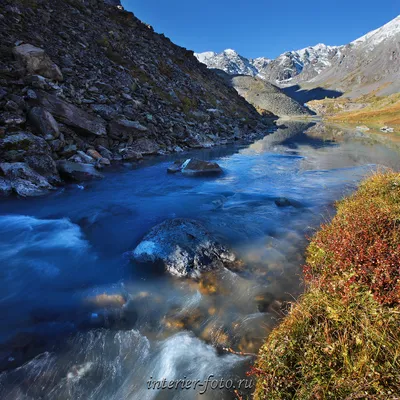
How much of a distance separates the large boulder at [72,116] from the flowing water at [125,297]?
351 inches

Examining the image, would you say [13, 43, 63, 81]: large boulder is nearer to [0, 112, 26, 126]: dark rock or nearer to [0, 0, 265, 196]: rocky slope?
[0, 0, 265, 196]: rocky slope

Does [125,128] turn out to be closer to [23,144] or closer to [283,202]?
[23,144]

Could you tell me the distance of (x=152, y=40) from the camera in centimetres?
5134

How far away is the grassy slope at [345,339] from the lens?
3344 millimetres

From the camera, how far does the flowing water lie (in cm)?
478

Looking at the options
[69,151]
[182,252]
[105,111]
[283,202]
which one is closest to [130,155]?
[105,111]

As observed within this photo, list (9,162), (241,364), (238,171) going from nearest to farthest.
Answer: (241,364) → (9,162) → (238,171)

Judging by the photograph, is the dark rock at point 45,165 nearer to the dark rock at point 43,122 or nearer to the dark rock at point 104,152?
the dark rock at point 43,122

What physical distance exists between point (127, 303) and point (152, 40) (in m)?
57.7

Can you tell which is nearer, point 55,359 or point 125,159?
point 55,359

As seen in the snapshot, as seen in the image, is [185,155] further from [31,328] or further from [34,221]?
[31,328]

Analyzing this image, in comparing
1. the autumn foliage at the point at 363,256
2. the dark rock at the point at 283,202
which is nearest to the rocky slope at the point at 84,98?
the dark rock at the point at 283,202

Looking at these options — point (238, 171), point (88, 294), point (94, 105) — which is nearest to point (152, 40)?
point (94, 105)

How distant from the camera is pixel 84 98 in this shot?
2392cm
